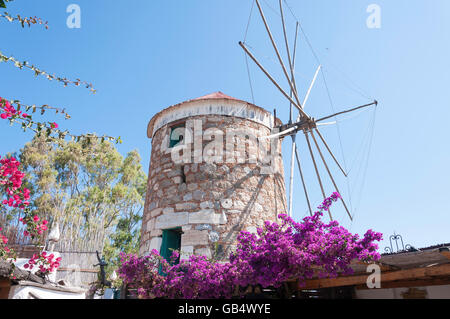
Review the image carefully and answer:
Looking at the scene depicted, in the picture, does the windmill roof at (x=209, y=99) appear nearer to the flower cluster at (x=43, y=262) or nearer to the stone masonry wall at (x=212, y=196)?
the stone masonry wall at (x=212, y=196)

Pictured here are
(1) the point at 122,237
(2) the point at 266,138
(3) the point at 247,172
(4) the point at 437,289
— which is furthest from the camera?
(1) the point at 122,237

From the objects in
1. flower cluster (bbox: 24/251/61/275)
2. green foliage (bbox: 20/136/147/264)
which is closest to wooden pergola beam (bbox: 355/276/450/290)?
flower cluster (bbox: 24/251/61/275)

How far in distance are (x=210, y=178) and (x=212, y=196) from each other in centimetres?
40

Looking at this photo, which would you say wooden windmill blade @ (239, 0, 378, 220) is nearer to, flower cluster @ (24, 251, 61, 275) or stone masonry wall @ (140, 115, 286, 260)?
stone masonry wall @ (140, 115, 286, 260)

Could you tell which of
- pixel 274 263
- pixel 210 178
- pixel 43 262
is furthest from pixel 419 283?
pixel 43 262

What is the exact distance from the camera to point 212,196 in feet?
20.9

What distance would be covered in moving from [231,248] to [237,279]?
1.84 m

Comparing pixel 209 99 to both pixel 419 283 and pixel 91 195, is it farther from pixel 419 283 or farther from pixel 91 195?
pixel 91 195

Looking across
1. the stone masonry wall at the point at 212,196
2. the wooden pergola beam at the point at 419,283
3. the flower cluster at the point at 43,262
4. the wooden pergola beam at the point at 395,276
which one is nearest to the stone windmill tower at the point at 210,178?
the stone masonry wall at the point at 212,196

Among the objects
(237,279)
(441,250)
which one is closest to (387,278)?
(441,250)
